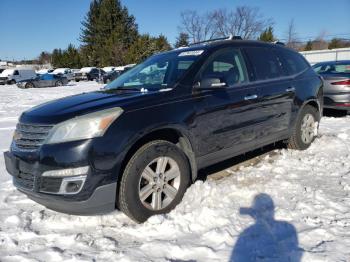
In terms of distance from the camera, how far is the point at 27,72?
1485 inches

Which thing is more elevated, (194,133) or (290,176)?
(194,133)

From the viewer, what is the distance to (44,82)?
3120cm

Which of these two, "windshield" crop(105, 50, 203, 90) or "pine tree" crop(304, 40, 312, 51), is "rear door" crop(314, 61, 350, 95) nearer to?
"windshield" crop(105, 50, 203, 90)

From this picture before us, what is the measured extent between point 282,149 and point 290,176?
1.43 m

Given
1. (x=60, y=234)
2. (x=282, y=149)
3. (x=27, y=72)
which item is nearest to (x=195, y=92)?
(x=60, y=234)

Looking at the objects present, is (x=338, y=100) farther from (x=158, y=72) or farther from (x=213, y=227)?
(x=213, y=227)

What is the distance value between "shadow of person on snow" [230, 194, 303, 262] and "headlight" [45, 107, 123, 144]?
5.13 feet

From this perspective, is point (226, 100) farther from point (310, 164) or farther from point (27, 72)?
point (27, 72)

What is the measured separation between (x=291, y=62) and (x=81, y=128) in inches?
151

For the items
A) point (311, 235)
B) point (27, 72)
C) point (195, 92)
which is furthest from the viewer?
point (27, 72)

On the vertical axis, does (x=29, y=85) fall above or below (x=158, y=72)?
below

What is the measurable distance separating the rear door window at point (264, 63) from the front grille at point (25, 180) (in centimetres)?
309

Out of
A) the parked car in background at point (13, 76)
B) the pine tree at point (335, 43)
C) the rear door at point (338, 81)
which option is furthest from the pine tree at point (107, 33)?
the rear door at point (338, 81)

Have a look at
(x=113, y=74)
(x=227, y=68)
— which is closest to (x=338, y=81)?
(x=227, y=68)
